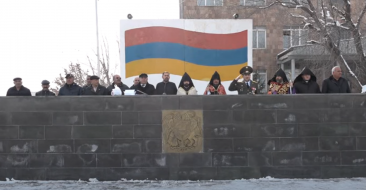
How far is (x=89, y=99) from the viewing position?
7.13 m

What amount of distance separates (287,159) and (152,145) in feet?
8.20

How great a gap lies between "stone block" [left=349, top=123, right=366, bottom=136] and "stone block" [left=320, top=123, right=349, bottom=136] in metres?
0.08

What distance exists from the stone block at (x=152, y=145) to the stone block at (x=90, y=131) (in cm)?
70

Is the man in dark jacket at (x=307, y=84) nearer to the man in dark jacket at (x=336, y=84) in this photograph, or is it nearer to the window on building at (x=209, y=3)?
the man in dark jacket at (x=336, y=84)

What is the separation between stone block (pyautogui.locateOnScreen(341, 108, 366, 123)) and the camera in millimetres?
7183

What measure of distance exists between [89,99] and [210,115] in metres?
2.23

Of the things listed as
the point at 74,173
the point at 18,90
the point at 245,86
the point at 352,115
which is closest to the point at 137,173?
the point at 74,173

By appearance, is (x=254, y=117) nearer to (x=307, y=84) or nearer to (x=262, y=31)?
(x=307, y=84)

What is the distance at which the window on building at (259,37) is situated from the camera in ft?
90.9

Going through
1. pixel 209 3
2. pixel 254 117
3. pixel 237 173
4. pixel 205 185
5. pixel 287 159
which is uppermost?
pixel 209 3

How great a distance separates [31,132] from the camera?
7148 millimetres

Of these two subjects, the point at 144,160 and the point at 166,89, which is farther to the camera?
the point at 166,89

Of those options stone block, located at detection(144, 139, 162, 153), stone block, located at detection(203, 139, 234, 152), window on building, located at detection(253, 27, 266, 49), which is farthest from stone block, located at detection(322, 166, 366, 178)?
window on building, located at detection(253, 27, 266, 49)

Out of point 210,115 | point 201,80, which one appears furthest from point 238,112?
point 201,80
